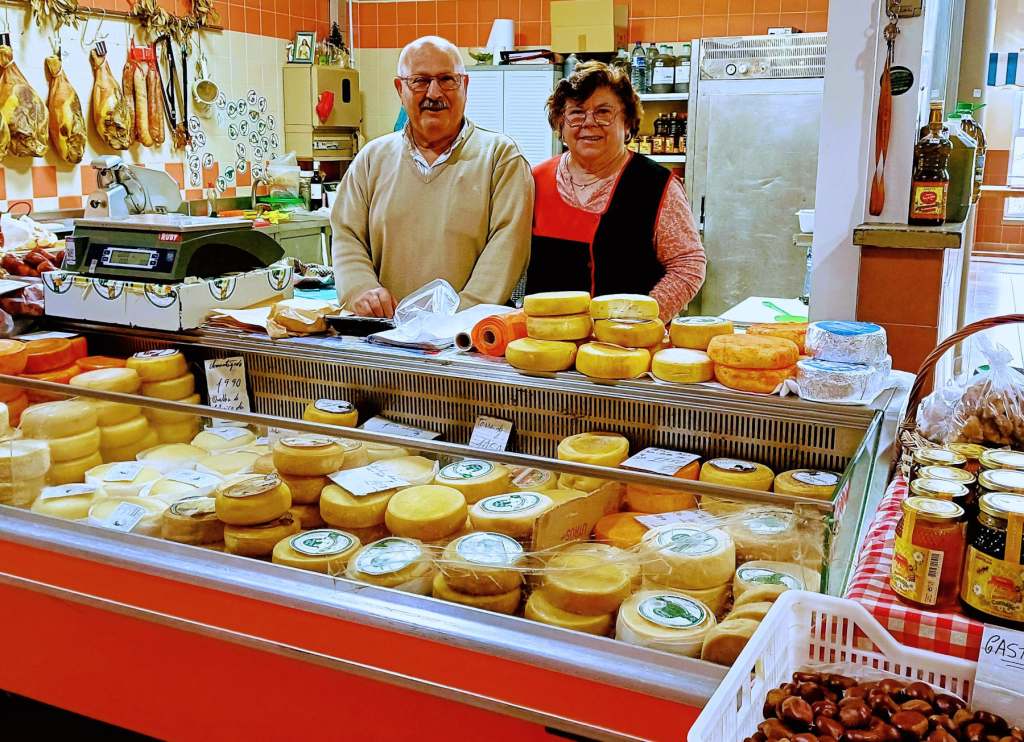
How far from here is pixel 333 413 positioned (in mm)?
2312

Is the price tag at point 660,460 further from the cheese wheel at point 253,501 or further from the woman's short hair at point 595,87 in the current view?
the woman's short hair at point 595,87

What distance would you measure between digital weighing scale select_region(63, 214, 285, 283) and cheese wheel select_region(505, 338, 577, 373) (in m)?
1.05

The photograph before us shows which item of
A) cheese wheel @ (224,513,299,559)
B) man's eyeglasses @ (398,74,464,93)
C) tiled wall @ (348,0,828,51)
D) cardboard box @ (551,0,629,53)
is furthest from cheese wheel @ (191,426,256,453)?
tiled wall @ (348,0,828,51)

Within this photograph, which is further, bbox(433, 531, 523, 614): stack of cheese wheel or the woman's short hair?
the woman's short hair

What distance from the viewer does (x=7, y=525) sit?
2.09 meters

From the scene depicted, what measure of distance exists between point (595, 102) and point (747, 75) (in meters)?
3.68

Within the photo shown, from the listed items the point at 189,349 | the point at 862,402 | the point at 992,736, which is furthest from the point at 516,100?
the point at 992,736

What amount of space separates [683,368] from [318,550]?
86 centimetres

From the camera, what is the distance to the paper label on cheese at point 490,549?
170cm

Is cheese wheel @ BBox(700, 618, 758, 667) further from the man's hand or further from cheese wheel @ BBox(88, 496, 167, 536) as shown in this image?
the man's hand

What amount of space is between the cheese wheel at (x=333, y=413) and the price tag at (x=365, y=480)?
14.7 inches

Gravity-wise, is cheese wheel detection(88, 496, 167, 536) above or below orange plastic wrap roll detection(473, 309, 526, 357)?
below

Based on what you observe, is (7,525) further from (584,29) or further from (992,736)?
(584,29)

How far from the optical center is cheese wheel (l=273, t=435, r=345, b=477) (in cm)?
195
